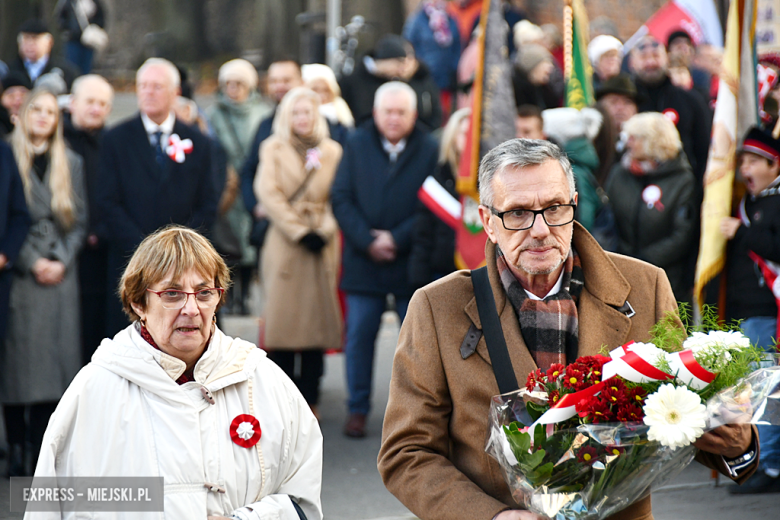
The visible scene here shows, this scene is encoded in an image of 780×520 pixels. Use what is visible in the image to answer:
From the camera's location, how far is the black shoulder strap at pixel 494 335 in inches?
116

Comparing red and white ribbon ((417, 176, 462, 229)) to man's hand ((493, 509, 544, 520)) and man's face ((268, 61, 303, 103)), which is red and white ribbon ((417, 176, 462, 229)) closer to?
man's face ((268, 61, 303, 103))

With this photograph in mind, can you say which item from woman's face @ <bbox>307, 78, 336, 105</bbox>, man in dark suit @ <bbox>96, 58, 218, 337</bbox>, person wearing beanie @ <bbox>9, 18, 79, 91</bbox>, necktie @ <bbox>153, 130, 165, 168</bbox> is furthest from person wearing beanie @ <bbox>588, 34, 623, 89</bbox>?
person wearing beanie @ <bbox>9, 18, 79, 91</bbox>

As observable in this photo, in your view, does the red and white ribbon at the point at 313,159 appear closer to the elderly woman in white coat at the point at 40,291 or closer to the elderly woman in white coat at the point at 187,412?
the elderly woman in white coat at the point at 40,291

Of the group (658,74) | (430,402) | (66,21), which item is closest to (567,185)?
(430,402)

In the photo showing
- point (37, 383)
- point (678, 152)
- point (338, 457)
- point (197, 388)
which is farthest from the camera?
point (678, 152)

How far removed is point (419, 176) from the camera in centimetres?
727

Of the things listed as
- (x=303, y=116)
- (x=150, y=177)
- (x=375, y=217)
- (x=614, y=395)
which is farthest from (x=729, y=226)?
(x=614, y=395)

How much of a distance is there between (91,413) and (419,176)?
452 cm

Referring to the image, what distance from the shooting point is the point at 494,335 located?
3.01 meters

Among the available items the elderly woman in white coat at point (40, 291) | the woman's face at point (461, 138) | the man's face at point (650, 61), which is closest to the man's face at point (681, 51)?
the man's face at point (650, 61)

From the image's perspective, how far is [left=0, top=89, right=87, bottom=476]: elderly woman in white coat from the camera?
6.04 metres

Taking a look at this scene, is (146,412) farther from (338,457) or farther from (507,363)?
(338,457)

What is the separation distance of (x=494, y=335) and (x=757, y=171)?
3643mm

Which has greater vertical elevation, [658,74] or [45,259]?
[658,74]
